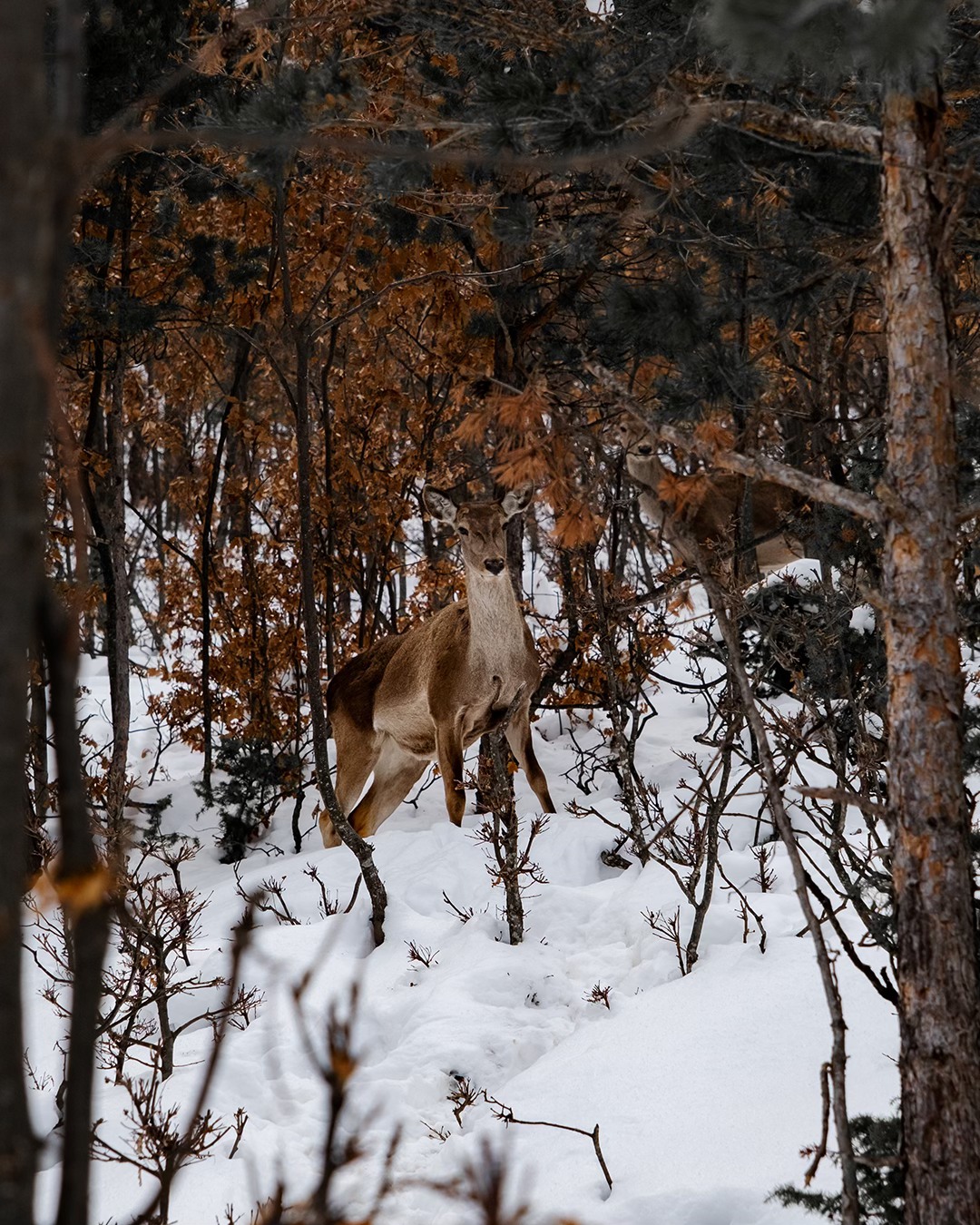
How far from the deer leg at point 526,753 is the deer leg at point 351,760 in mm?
1668

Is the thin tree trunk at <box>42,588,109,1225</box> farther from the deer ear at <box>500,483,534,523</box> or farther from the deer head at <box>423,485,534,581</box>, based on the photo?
the deer head at <box>423,485,534,581</box>

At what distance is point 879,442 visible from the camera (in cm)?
601

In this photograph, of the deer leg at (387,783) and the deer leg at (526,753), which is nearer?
the deer leg at (526,753)

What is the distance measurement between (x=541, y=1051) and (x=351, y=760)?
4.69m

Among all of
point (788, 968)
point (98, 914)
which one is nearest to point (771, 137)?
point (788, 968)

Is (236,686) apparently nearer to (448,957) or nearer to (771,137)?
(448,957)

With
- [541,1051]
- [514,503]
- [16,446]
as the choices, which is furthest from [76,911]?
[514,503]

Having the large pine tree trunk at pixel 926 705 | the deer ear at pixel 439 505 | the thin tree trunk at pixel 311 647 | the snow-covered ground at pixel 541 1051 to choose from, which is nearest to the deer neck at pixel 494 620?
the deer ear at pixel 439 505

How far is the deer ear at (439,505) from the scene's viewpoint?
7.74m

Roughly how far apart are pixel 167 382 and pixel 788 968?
1060cm

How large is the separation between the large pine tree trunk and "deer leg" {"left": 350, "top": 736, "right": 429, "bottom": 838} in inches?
277

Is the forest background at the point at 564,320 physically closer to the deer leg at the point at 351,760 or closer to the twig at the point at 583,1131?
the deer leg at the point at 351,760

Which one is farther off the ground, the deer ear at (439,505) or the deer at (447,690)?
the deer ear at (439,505)

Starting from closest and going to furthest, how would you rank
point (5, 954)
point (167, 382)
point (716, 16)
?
point (5, 954), point (716, 16), point (167, 382)
